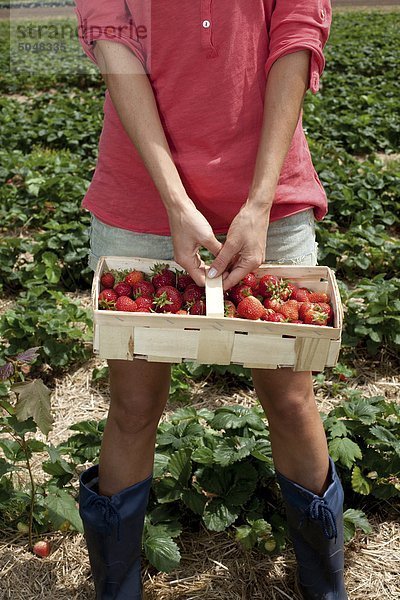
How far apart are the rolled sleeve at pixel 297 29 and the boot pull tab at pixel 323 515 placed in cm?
110

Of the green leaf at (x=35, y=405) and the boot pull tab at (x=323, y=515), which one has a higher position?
the green leaf at (x=35, y=405)

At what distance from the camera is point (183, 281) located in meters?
1.83

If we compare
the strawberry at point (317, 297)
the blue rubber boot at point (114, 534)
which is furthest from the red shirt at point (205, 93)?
the blue rubber boot at point (114, 534)

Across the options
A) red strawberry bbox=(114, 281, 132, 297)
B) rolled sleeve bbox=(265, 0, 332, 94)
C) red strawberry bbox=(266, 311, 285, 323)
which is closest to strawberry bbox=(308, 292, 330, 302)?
red strawberry bbox=(266, 311, 285, 323)

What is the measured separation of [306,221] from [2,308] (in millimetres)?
2671

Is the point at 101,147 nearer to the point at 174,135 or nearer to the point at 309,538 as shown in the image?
the point at 174,135

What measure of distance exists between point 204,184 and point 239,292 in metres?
0.28

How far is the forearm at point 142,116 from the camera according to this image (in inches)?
65.5

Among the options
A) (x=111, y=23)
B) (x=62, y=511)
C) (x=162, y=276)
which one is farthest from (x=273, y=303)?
(x=62, y=511)

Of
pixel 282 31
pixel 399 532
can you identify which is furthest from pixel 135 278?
pixel 399 532

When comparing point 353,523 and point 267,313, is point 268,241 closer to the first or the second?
point 267,313

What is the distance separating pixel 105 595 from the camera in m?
2.00

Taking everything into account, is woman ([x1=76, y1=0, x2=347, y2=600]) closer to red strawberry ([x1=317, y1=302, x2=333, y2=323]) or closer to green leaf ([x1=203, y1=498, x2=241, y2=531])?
red strawberry ([x1=317, y1=302, x2=333, y2=323])

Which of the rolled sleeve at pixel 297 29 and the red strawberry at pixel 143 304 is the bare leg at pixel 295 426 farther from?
the rolled sleeve at pixel 297 29
